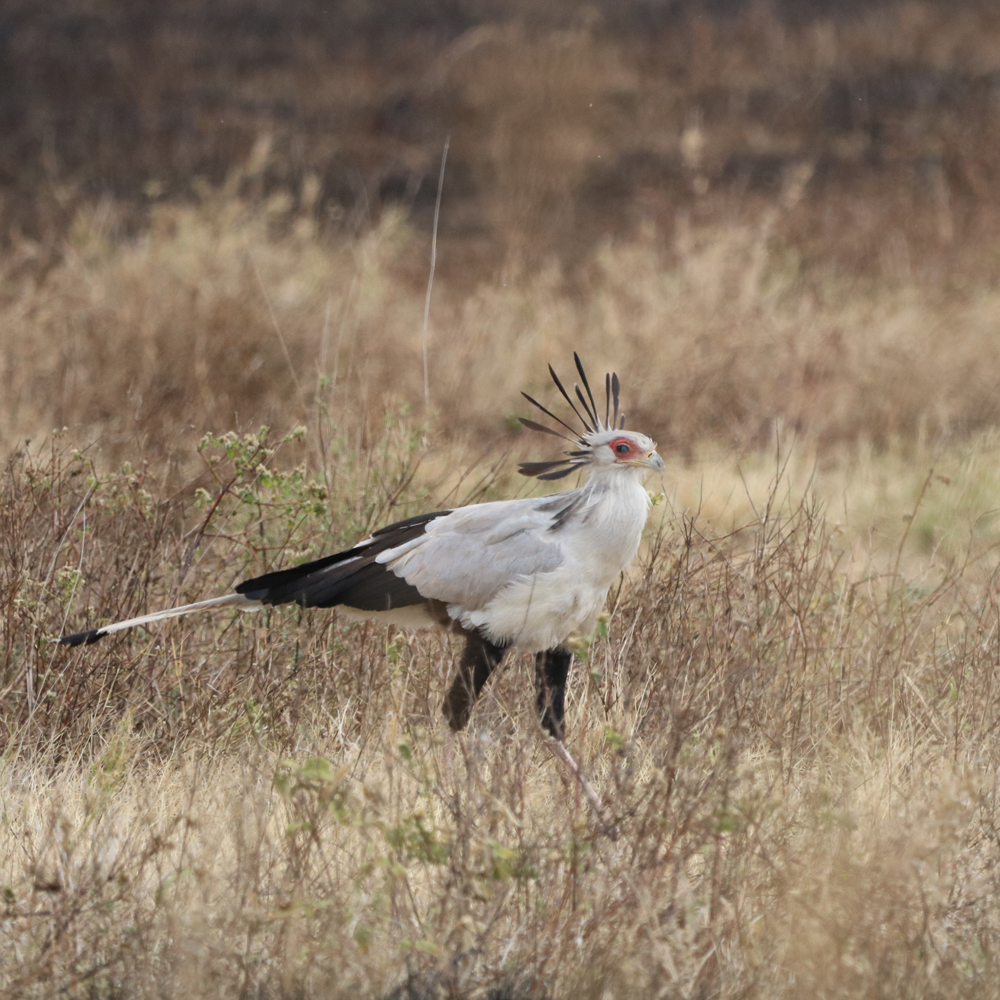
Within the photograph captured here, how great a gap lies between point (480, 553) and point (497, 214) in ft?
34.8

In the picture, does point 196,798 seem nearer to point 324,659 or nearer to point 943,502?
point 324,659

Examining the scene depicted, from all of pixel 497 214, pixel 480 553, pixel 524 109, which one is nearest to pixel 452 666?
pixel 480 553

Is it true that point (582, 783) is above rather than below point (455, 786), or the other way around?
below

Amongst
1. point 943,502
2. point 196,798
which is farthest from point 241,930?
point 943,502

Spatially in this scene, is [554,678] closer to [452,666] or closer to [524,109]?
[452,666]

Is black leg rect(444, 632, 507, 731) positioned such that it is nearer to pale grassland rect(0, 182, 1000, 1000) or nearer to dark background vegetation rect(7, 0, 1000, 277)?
pale grassland rect(0, 182, 1000, 1000)

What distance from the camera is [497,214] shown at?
13.4 m

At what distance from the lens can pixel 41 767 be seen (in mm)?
3355

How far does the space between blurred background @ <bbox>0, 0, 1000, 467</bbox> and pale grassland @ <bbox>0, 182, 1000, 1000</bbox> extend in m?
0.11

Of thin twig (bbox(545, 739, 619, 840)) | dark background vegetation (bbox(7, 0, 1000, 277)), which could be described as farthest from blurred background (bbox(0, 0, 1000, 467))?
thin twig (bbox(545, 739, 619, 840))

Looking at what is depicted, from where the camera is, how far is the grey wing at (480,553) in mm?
3209

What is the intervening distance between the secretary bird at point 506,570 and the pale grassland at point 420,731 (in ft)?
0.71

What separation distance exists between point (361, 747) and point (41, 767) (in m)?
0.83

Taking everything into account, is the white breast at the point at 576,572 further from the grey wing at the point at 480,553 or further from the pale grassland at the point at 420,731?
the pale grassland at the point at 420,731
